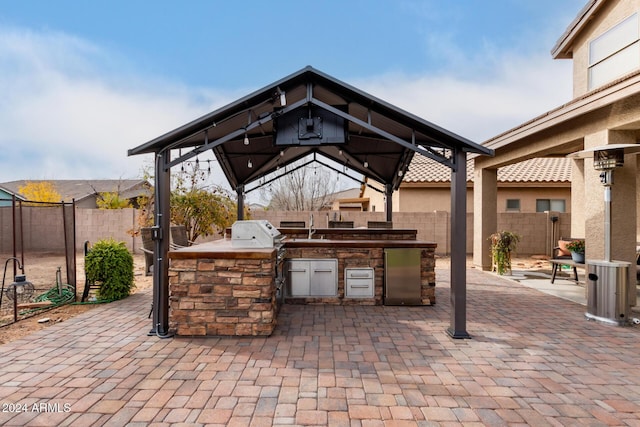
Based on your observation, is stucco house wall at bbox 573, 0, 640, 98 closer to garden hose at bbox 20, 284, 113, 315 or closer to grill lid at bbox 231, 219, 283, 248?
grill lid at bbox 231, 219, 283, 248

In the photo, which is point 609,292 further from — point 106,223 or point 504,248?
point 106,223

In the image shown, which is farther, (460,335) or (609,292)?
(609,292)

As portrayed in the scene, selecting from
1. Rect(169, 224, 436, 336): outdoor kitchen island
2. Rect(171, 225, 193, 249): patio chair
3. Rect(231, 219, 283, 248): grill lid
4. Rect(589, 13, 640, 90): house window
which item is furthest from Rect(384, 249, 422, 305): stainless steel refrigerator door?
Rect(589, 13, 640, 90): house window

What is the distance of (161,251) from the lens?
419 centimetres

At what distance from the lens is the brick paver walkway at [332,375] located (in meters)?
2.46

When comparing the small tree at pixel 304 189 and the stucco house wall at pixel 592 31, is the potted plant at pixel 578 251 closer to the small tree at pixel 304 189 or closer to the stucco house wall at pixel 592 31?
the stucco house wall at pixel 592 31

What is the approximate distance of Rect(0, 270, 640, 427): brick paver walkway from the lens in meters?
2.46

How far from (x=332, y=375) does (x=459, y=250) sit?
6.97 feet

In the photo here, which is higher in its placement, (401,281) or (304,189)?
(304,189)

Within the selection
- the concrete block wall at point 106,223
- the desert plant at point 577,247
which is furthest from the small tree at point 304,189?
the desert plant at point 577,247

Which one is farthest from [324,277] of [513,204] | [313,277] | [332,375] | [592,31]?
[513,204]

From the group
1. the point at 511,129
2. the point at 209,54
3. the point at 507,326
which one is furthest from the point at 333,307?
the point at 209,54

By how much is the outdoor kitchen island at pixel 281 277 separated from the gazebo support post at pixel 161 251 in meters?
0.14

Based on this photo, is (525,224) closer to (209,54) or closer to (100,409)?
(209,54)
